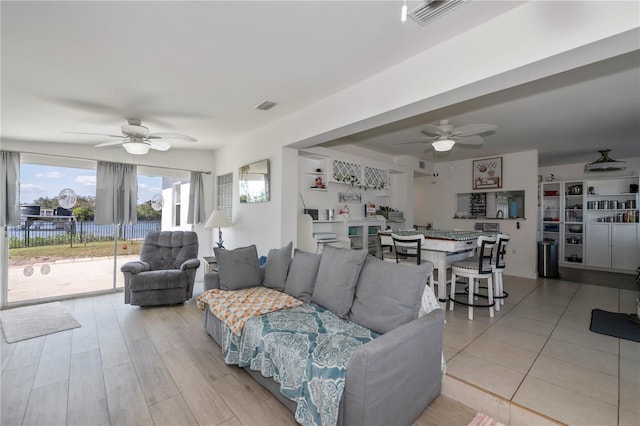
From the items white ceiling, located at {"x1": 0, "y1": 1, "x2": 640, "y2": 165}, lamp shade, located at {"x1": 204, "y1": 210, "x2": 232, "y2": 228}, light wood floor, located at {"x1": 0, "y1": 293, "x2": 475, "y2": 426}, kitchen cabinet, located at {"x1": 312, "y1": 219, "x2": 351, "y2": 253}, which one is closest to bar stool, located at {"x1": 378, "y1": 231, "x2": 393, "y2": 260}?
kitchen cabinet, located at {"x1": 312, "y1": 219, "x2": 351, "y2": 253}

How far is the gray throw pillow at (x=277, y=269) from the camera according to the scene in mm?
3125

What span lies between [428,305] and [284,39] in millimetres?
2257

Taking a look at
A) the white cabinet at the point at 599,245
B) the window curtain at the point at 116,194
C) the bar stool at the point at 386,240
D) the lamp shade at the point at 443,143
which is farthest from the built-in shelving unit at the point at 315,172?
the white cabinet at the point at 599,245

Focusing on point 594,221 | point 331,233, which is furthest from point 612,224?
point 331,233

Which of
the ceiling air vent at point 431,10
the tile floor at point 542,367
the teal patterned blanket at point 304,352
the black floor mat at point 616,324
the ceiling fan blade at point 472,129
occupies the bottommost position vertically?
the tile floor at point 542,367

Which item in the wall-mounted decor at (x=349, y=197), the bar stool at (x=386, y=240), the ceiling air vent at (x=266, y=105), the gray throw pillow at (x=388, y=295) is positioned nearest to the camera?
the gray throw pillow at (x=388, y=295)

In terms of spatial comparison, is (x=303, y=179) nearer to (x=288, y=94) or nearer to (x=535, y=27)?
(x=288, y=94)

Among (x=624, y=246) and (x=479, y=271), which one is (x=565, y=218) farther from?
(x=479, y=271)

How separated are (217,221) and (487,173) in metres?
5.67

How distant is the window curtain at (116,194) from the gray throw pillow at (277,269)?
304 cm

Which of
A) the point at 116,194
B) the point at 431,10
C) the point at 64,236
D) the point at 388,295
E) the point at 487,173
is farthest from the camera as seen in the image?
the point at 487,173

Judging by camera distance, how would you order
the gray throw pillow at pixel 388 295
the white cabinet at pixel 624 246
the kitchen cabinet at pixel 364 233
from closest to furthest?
the gray throw pillow at pixel 388 295 < the kitchen cabinet at pixel 364 233 < the white cabinet at pixel 624 246

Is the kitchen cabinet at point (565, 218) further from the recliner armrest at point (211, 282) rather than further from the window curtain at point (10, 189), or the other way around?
the window curtain at point (10, 189)

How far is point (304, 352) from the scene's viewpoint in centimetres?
181
